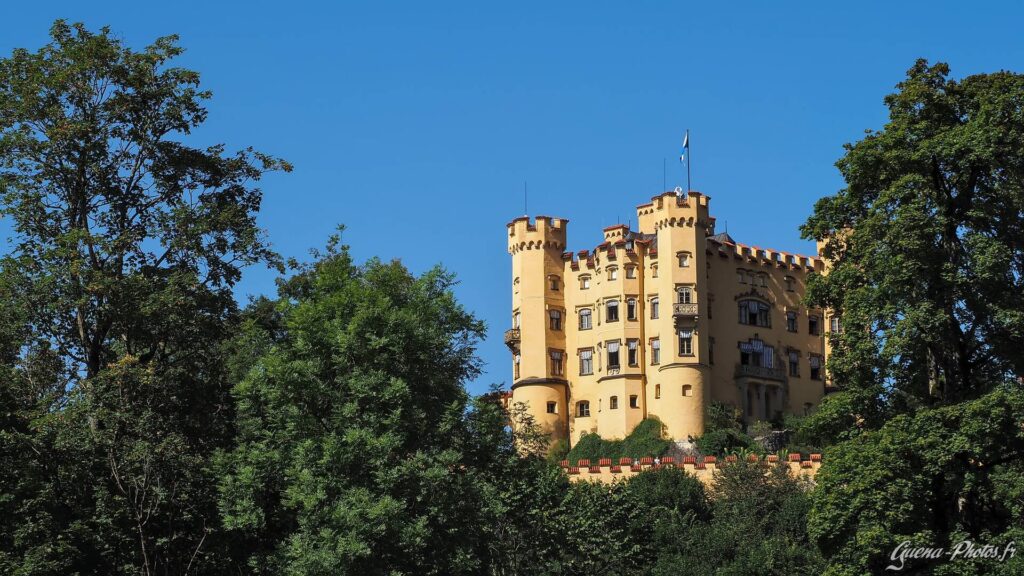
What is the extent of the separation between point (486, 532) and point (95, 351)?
33.7 feet

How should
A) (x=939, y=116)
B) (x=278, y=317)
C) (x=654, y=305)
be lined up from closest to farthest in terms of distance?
(x=939, y=116) → (x=278, y=317) → (x=654, y=305)

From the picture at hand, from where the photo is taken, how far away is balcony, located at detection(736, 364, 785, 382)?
9069 centimetres

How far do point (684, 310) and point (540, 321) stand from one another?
26.2 ft

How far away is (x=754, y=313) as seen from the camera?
92.9 m

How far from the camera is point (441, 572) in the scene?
127 feet

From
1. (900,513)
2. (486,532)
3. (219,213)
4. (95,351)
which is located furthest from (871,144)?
(95,351)

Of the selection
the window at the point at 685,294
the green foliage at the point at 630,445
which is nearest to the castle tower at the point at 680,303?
the window at the point at 685,294

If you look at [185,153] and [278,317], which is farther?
[278,317]

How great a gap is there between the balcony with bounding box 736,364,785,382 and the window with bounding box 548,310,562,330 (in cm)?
998

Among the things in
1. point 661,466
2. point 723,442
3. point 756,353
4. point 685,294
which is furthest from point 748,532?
point 756,353

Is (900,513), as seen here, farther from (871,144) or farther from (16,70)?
(16,70)

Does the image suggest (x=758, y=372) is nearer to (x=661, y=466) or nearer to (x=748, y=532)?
(x=661, y=466)

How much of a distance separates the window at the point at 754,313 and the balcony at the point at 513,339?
1235 centimetres

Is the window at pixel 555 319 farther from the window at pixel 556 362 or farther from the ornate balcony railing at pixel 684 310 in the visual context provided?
the ornate balcony railing at pixel 684 310
